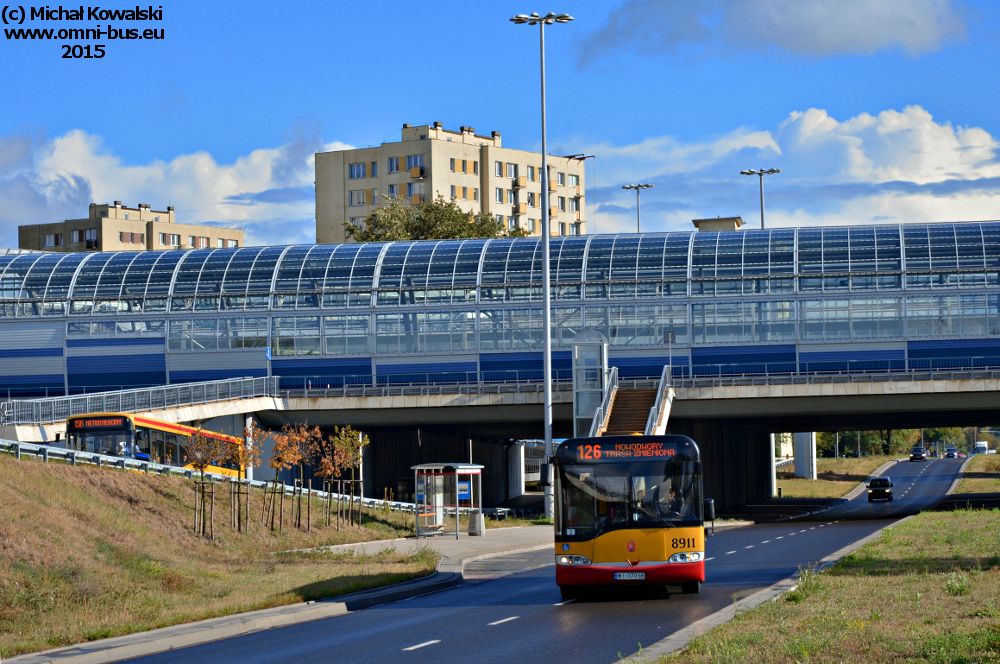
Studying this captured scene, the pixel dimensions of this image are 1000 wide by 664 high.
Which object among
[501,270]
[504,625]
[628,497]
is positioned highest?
[501,270]

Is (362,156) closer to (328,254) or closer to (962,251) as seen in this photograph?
(328,254)

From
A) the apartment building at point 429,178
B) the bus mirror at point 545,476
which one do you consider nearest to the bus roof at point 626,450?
the bus mirror at point 545,476

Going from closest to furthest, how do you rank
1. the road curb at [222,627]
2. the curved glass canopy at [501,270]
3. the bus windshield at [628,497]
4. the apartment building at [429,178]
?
1. the road curb at [222,627]
2. the bus windshield at [628,497]
3. the curved glass canopy at [501,270]
4. the apartment building at [429,178]

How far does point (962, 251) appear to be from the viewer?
58125mm

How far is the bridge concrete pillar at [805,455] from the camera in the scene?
105 metres

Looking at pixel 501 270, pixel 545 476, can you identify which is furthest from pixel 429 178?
pixel 545 476

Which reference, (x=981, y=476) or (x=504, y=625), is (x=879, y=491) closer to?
(x=981, y=476)

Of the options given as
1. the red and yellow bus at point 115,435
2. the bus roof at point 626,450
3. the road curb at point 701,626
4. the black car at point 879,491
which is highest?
the bus roof at point 626,450

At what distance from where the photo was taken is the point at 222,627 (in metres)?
16.6

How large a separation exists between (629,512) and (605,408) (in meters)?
30.7

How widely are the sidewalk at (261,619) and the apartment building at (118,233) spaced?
110 meters

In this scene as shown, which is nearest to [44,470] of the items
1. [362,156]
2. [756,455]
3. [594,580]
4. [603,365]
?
[594,580]

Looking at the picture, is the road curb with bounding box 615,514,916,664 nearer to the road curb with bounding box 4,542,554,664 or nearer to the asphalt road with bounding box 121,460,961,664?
the asphalt road with bounding box 121,460,961,664

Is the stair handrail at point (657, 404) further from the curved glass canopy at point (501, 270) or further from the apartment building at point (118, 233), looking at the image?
the apartment building at point (118, 233)
